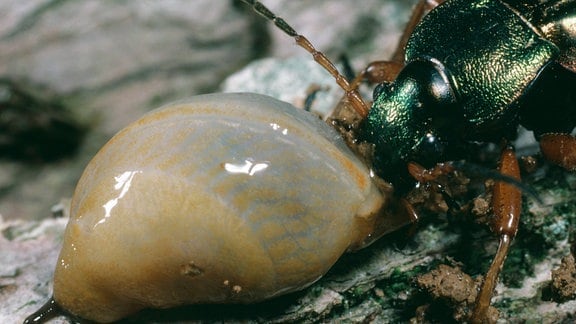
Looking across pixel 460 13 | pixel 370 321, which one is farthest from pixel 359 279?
pixel 460 13

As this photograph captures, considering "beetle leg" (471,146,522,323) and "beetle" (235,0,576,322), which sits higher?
"beetle" (235,0,576,322)

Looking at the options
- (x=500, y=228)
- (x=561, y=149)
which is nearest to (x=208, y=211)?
(x=500, y=228)

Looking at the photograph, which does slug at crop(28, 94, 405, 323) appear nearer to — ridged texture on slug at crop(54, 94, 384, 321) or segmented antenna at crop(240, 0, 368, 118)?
ridged texture on slug at crop(54, 94, 384, 321)

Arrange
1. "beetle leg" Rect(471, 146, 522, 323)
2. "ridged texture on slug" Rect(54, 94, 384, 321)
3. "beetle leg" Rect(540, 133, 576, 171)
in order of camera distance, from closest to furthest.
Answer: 1. "ridged texture on slug" Rect(54, 94, 384, 321)
2. "beetle leg" Rect(471, 146, 522, 323)
3. "beetle leg" Rect(540, 133, 576, 171)

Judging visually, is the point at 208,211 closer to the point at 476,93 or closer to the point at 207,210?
the point at 207,210

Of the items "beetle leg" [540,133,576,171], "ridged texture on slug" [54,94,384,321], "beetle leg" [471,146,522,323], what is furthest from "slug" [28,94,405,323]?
"beetle leg" [540,133,576,171]

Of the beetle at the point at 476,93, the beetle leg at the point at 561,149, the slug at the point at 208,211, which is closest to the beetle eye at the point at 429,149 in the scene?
the beetle at the point at 476,93

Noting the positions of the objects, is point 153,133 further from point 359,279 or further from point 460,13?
point 460,13
